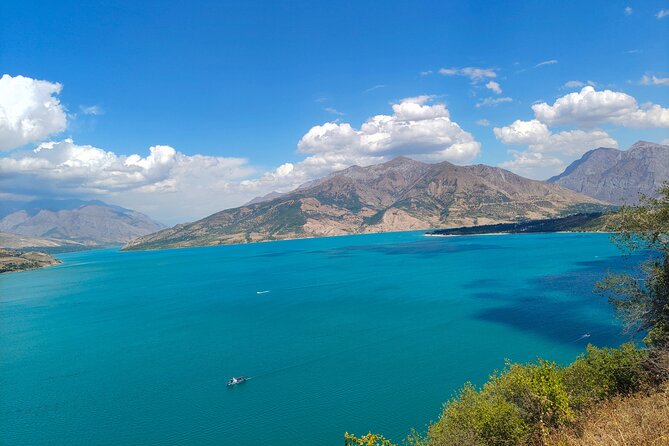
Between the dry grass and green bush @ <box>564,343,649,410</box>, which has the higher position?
the dry grass

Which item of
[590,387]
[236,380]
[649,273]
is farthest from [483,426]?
[236,380]

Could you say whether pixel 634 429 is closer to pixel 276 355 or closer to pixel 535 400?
pixel 535 400

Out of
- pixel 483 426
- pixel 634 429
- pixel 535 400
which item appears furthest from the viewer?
pixel 483 426

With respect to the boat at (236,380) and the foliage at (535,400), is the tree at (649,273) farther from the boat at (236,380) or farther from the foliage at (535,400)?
the boat at (236,380)

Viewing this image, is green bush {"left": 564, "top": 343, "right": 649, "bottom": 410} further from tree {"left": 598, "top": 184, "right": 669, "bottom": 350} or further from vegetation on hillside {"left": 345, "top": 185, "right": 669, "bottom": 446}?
tree {"left": 598, "top": 184, "right": 669, "bottom": 350}

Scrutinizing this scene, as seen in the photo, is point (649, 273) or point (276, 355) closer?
point (649, 273)

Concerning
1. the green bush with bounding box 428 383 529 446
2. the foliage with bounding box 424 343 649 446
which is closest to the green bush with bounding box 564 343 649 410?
the foliage with bounding box 424 343 649 446
